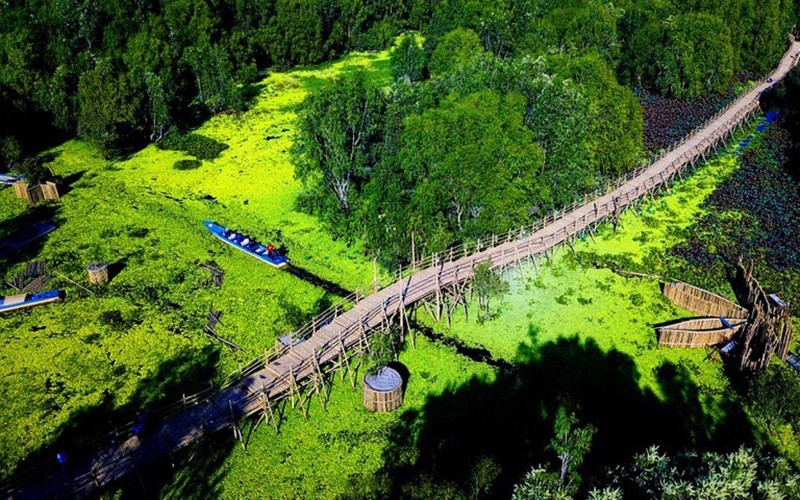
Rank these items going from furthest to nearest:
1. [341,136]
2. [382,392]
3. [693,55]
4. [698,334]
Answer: [693,55]
[341,136]
[698,334]
[382,392]

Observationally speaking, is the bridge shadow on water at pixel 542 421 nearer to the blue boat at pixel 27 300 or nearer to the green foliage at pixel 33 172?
the blue boat at pixel 27 300

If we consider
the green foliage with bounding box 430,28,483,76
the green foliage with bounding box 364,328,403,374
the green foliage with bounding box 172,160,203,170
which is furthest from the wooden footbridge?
the green foliage with bounding box 172,160,203,170

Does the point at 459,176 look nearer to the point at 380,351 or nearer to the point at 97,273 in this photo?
the point at 380,351

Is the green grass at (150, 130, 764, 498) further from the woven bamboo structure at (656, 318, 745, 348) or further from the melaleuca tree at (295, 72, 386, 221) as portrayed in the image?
the melaleuca tree at (295, 72, 386, 221)

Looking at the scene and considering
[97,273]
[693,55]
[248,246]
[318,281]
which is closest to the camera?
[97,273]

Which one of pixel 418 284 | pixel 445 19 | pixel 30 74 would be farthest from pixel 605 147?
pixel 30 74

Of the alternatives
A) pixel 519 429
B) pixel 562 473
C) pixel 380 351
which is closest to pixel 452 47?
pixel 380 351

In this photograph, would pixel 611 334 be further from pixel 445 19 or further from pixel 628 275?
pixel 445 19
